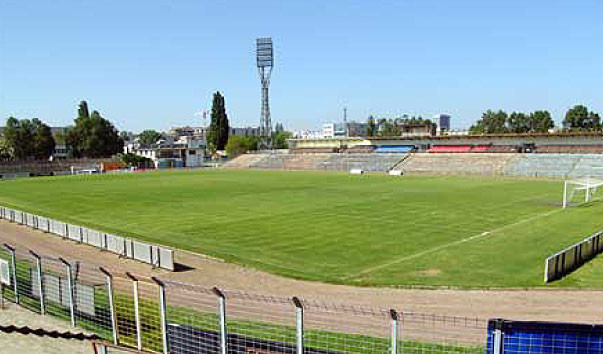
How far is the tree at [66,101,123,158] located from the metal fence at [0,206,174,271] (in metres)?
99.4

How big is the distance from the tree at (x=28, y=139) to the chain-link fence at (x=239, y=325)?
122 meters

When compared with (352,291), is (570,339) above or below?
above

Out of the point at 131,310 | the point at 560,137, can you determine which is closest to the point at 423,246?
the point at 131,310

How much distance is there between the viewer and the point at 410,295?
672 inches

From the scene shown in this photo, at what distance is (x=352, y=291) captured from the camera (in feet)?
58.3

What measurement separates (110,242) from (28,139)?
116 metres

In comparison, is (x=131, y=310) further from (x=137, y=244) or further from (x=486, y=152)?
(x=486, y=152)

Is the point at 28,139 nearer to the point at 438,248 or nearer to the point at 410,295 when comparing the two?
the point at 438,248

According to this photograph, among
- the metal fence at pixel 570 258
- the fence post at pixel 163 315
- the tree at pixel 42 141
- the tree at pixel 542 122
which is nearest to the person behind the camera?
the fence post at pixel 163 315

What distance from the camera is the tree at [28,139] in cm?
12050

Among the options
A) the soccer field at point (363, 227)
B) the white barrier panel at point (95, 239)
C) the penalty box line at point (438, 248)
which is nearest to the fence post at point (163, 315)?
the soccer field at point (363, 227)

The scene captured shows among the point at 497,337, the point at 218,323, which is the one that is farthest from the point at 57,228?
the point at 497,337

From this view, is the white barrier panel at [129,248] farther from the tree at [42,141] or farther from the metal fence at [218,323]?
the tree at [42,141]

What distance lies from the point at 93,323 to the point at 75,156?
5249 inches
